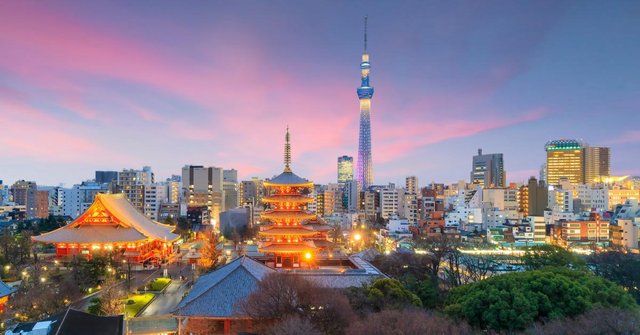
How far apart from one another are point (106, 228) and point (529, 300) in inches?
1275

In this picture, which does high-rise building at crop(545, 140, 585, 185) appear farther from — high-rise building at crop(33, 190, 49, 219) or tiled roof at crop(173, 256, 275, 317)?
tiled roof at crop(173, 256, 275, 317)

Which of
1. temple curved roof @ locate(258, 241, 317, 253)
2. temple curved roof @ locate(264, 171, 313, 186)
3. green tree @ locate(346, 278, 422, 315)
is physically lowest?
green tree @ locate(346, 278, 422, 315)

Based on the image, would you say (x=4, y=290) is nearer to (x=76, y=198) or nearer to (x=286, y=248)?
(x=286, y=248)

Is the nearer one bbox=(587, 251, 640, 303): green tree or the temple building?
bbox=(587, 251, 640, 303): green tree

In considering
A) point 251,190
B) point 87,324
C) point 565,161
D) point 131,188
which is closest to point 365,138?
point 251,190

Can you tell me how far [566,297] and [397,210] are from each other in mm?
57511

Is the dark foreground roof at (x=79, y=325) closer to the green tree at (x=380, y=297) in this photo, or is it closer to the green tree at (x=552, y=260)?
the green tree at (x=380, y=297)

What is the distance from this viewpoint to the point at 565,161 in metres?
106

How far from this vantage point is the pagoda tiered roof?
119 feet

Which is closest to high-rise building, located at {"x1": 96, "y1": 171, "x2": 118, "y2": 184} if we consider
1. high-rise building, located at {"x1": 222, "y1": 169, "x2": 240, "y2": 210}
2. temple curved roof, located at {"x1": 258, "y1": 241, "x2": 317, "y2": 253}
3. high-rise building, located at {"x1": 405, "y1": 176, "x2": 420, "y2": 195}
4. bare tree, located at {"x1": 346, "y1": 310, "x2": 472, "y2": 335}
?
high-rise building, located at {"x1": 222, "y1": 169, "x2": 240, "y2": 210}

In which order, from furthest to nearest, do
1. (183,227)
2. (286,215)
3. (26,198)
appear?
(26,198)
(183,227)
(286,215)

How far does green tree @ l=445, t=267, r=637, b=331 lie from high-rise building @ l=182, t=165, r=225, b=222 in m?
63.9

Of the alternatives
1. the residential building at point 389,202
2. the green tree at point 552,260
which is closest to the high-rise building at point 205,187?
the residential building at point 389,202

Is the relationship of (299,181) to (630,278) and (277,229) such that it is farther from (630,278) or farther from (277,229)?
(630,278)
